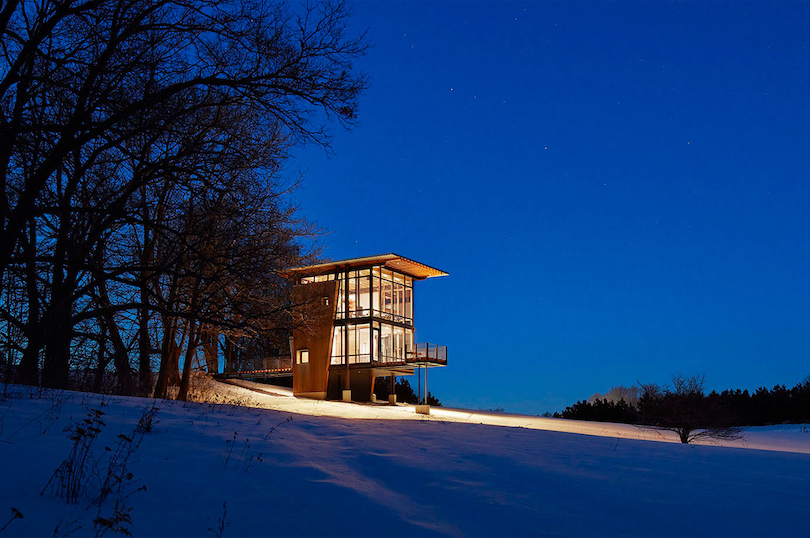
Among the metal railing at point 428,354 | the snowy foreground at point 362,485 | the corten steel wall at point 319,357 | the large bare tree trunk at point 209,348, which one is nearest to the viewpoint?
the snowy foreground at point 362,485

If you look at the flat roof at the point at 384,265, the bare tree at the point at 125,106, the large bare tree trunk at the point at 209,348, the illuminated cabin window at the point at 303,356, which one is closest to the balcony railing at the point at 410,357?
the illuminated cabin window at the point at 303,356

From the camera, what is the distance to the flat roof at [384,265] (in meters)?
39.8

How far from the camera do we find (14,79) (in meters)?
10.5

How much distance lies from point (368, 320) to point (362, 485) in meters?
33.3

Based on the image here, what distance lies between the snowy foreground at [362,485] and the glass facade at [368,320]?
29377mm

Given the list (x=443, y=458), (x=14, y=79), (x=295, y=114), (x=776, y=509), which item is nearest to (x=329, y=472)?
(x=443, y=458)

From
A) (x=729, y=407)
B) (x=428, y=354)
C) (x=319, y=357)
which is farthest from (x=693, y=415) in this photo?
(x=319, y=357)

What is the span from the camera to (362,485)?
7363 millimetres

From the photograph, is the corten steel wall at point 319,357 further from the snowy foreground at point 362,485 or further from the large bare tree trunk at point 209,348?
the snowy foreground at point 362,485

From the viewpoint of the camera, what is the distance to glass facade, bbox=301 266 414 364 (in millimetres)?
40656

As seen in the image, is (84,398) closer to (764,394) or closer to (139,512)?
(139,512)

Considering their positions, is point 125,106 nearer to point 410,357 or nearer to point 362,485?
point 362,485

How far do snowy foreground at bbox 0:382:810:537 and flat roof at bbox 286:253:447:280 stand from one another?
94.0 ft

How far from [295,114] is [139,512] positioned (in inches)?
307
